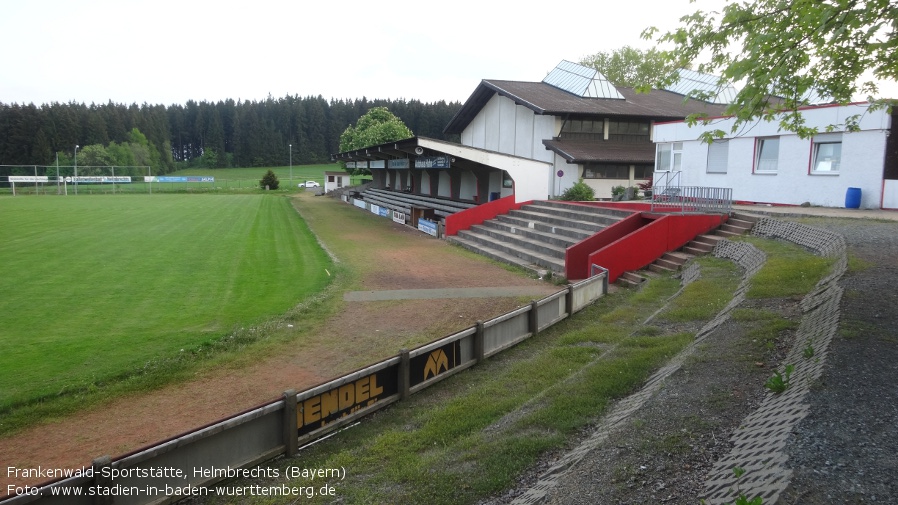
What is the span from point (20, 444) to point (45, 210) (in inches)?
1578

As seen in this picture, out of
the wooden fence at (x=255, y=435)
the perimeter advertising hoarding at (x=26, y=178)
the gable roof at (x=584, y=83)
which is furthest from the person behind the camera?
the perimeter advertising hoarding at (x=26, y=178)

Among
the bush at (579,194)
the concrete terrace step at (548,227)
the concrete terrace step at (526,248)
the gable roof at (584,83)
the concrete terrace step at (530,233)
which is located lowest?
the concrete terrace step at (526,248)

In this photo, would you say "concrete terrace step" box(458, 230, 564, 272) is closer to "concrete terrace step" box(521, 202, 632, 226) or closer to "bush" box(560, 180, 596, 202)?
"concrete terrace step" box(521, 202, 632, 226)

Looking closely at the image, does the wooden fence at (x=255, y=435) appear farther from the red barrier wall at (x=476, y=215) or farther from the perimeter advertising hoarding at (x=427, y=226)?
the perimeter advertising hoarding at (x=427, y=226)

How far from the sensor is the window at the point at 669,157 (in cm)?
2869

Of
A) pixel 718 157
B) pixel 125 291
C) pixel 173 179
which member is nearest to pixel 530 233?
pixel 718 157

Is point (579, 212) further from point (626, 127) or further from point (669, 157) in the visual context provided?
point (626, 127)

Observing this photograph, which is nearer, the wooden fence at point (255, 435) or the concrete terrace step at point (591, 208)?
the wooden fence at point (255, 435)

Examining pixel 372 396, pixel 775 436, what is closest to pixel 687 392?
pixel 775 436

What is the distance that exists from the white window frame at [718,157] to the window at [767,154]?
56.9 inches

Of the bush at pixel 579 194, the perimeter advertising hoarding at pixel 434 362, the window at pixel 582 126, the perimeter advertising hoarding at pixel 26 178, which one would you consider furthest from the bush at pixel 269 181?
the perimeter advertising hoarding at pixel 434 362

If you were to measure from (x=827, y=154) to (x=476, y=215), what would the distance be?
13.8 m

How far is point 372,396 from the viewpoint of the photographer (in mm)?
8273

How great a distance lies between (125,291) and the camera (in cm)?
1568
